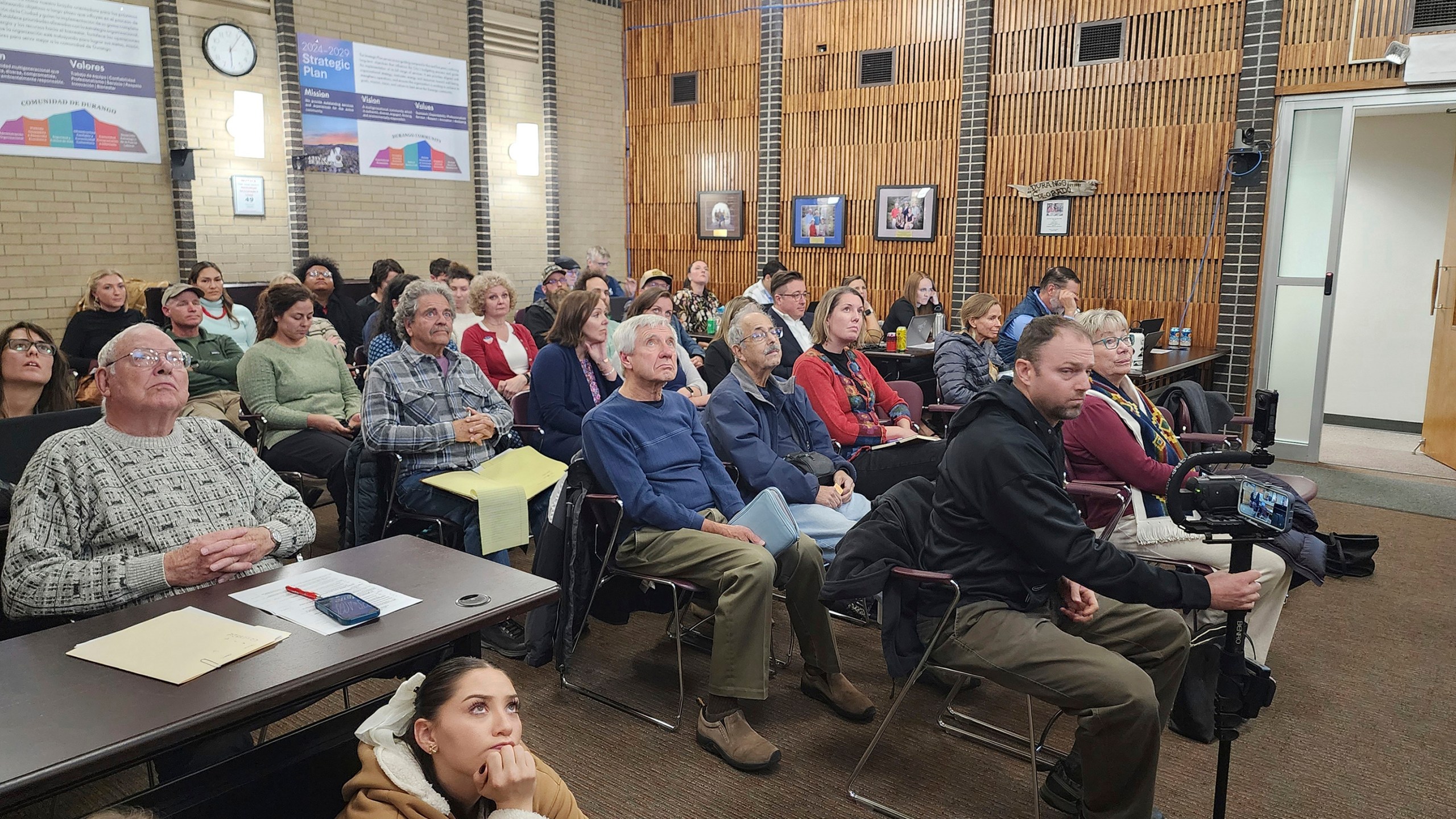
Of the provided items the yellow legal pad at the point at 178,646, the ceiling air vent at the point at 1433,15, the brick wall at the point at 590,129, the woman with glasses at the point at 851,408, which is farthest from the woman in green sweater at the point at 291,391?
the ceiling air vent at the point at 1433,15

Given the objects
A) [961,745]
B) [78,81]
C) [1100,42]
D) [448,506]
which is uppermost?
[1100,42]

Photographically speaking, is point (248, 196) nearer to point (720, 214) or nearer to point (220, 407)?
point (220, 407)

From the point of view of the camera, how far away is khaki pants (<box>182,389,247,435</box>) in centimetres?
505

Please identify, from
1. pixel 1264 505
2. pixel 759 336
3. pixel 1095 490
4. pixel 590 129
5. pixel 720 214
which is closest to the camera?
pixel 1264 505

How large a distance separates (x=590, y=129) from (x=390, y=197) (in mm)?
2911

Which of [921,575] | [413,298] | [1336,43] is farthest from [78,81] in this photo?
[1336,43]

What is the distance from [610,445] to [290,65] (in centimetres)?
725

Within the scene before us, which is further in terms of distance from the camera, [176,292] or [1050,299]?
[1050,299]

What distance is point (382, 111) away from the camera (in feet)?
31.4

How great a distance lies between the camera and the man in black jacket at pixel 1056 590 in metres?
2.49

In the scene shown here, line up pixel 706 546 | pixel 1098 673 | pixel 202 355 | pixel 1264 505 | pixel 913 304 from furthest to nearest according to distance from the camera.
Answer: pixel 913 304
pixel 202 355
pixel 706 546
pixel 1098 673
pixel 1264 505

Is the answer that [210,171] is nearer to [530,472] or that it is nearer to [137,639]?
[530,472]

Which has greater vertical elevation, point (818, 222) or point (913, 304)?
point (818, 222)

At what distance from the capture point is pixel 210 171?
8359 mm
